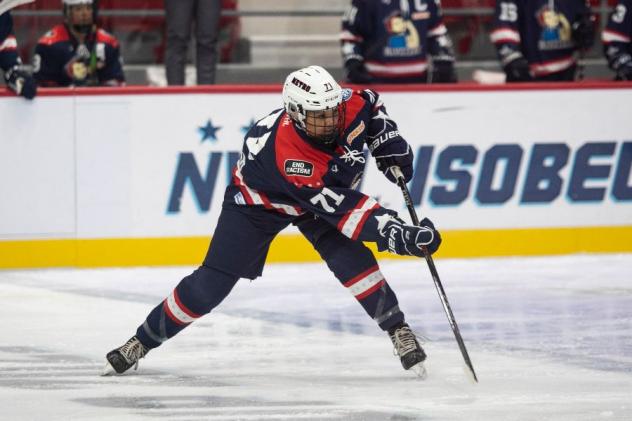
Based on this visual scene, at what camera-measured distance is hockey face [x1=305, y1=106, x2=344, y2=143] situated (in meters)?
4.54

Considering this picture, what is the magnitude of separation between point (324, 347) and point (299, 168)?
1011 mm

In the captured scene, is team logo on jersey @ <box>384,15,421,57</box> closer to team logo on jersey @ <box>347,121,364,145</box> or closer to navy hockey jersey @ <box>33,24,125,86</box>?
navy hockey jersey @ <box>33,24,125,86</box>

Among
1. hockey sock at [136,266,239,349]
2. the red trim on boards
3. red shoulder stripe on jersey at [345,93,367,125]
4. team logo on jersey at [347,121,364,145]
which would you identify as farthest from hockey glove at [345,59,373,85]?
hockey sock at [136,266,239,349]

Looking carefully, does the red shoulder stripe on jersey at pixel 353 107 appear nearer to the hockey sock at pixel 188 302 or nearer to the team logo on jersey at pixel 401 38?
the hockey sock at pixel 188 302

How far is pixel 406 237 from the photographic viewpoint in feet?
14.9

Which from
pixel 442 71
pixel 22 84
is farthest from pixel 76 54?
pixel 442 71

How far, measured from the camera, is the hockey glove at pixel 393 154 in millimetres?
4910

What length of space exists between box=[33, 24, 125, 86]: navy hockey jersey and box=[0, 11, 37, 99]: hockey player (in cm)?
35

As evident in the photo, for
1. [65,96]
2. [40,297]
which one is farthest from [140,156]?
[40,297]

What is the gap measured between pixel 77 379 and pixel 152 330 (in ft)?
1.00

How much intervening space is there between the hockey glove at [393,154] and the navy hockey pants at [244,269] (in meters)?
0.31

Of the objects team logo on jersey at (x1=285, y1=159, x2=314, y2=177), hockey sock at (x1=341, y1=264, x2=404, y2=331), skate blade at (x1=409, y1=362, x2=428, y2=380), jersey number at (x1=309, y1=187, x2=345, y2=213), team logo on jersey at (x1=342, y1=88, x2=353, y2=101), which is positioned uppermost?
team logo on jersey at (x1=342, y1=88, x2=353, y2=101)

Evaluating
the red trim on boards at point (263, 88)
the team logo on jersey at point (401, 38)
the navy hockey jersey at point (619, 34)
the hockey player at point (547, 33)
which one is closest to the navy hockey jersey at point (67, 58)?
the red trim on boards at point (263, 88)

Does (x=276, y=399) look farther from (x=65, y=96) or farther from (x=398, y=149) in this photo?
(x=65, y=96)
